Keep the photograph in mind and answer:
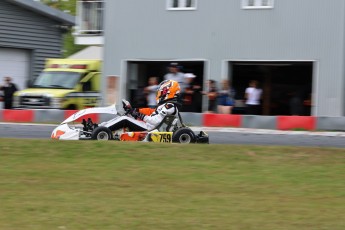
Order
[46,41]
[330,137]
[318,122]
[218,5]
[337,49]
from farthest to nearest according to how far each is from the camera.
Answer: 1. [46,41]
2. [218,5]
3. [337,49]
4. [318,122]
5. [330,137]

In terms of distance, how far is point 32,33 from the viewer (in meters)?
32.2

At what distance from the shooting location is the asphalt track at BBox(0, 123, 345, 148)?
1636 centimetres

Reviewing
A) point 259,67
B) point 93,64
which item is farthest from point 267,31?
point 93,64

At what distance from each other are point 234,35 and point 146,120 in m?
10.9

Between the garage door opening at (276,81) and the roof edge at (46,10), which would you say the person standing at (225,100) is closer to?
the garage door opening at (276,81)

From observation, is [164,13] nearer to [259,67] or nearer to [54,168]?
[259,67]

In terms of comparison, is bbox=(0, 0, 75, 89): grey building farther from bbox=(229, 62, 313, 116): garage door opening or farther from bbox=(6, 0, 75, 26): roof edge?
bbox=(229, 62, 313, 116): garage door opening

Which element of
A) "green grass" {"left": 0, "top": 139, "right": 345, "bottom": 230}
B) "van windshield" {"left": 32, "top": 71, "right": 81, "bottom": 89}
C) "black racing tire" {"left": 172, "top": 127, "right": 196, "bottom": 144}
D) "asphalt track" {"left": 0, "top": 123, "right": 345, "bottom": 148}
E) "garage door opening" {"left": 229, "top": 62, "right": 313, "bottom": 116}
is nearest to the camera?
"green grass" {"left": 0, "top": 139, "right": 345, "bottom": 230}

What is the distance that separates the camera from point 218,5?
24.7m

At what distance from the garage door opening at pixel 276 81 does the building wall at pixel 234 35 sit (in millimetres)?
816

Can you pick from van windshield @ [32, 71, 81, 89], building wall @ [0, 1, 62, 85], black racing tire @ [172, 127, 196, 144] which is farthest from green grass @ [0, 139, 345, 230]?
building wall @ [0, 1, 62, 85]

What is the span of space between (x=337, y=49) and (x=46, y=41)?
570 inches

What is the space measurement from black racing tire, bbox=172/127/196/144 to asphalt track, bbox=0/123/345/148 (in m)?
2.49

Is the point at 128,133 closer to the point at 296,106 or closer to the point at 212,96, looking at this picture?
the point at 212,96
